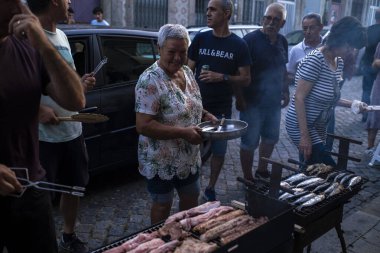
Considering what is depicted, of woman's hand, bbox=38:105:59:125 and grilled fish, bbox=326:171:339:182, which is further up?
woman's hand, bbox=38:105:59:125

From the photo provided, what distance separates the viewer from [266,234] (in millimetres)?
2404

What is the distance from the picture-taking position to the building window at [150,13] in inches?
601

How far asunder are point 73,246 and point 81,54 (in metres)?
1.94

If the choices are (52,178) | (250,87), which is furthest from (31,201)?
(250,87)

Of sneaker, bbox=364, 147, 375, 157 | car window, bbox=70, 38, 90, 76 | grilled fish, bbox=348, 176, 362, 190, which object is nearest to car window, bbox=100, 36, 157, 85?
car window, bbox=70, 38, 90, 76

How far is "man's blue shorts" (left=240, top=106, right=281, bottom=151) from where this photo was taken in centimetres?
473

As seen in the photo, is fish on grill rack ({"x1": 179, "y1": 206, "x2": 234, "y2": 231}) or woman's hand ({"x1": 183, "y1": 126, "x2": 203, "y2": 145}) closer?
fish on grill rack ({"x1": 179, "y1": 206, "x2": 234, "y2": 231})

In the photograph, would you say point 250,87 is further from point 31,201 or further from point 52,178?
point 31,201

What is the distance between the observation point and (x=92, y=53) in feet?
13.8

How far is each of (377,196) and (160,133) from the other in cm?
350

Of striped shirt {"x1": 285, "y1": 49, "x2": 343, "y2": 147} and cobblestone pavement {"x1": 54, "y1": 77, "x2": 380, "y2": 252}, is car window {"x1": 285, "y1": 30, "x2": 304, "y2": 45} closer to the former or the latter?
cobblestone pavement {"x1": 54, "y1": 77, "x2": 380, "y2": 252}

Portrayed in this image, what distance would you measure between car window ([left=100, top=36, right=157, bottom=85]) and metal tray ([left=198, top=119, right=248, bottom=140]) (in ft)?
5.52

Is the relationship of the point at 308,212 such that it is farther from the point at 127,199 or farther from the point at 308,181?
the point at 127,199

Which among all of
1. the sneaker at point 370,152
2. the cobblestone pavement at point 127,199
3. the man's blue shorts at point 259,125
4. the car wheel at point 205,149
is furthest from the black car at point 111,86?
the sneaker at point 370,152
